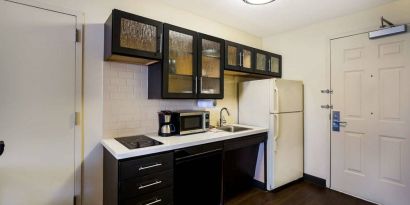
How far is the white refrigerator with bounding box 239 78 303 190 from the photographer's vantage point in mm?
2809

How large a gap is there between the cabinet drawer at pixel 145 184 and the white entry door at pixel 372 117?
244 centimetres

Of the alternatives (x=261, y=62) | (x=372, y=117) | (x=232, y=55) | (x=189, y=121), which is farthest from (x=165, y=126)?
(x=372, y=117)

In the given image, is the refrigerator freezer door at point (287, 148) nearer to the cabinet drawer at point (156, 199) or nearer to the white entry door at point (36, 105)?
the cabinet drawer at point (156, 199)

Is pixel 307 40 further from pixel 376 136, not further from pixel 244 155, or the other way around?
pixel 244 155

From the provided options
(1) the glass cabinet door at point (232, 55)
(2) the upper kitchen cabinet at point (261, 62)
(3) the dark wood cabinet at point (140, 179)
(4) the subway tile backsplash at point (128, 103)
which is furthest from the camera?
(2) the upper kitchen cabinet at point (261, 62)

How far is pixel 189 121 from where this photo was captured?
2.42m

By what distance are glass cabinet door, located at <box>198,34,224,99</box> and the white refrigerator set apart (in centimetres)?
65

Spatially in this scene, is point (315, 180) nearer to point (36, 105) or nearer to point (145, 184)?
point (145, 184)

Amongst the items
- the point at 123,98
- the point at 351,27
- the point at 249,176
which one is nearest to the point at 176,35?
the point at 123,98

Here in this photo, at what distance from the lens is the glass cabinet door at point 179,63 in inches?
85.0

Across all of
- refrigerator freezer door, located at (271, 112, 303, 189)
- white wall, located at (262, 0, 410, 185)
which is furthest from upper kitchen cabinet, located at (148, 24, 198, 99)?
white wall, located at (262, 0, 410, 185)

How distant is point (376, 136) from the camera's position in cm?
255

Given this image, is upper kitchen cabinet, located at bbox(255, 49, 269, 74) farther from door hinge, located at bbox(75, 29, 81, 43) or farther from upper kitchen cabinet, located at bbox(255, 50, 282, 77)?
door hinge, located at bbox(75, 29, 81, 43)

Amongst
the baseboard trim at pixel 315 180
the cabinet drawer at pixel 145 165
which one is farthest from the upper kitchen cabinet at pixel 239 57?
the baseboard trim at pixel 315 180
